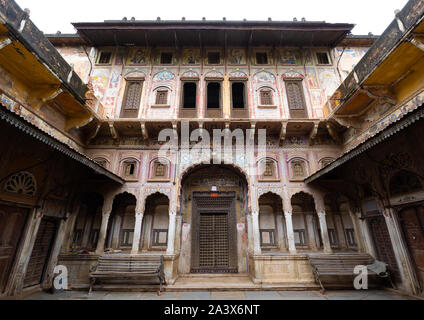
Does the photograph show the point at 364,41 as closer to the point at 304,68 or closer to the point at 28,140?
the point at 304,68

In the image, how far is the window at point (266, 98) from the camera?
33.0ft

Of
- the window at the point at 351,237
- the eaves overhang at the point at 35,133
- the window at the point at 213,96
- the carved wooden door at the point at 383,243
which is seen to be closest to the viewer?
the eaves overhang at the point at 35,133

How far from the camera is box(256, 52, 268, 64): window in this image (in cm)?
1108

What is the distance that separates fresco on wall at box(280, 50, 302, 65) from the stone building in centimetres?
8

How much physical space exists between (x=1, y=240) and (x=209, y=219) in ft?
23.5

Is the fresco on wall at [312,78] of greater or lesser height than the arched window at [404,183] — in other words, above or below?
above

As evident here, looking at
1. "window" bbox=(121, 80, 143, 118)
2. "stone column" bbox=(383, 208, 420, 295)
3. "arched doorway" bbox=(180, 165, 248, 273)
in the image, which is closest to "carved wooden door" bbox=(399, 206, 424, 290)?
"stone column" bbox=(383, 208, 420, 295)

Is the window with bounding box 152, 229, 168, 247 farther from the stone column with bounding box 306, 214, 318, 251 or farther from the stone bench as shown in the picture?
the stone column with bounding box 306, 214, 318, 251

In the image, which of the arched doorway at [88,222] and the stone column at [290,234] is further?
the arched doorway at [88,222]

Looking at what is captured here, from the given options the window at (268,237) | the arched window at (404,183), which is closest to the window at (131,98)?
the window at (268,237)

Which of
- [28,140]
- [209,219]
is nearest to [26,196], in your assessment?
[28,140]

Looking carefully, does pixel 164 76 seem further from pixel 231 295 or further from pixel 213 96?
pixel 231 295

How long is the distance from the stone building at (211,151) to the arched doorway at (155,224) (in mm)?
61

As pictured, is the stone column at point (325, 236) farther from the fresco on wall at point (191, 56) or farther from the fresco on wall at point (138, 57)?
the fresco on wall at point (138, 57)
